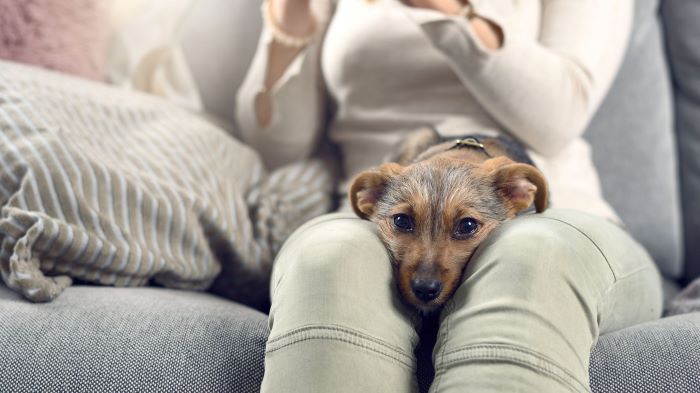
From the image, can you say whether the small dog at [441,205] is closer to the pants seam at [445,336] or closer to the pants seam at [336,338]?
the pants seam at [445,336]

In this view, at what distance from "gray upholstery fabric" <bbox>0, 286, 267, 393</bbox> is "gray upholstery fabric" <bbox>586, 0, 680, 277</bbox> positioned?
1.35 metres

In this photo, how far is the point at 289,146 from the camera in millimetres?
1915

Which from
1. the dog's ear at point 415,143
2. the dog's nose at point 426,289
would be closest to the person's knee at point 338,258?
the dog's nose at point 426,289

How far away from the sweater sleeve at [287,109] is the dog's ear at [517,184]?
727mm

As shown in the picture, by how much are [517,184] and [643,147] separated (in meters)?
0.97

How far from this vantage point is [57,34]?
1736 millimetres

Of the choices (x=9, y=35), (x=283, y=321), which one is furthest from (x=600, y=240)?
(x=9, y=35)

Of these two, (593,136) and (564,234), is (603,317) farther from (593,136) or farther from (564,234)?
(593,136)

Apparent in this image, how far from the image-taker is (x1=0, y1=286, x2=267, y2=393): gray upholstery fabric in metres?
0.97

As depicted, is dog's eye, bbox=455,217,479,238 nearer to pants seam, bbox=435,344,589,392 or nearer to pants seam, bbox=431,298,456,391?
pants seam, bbox=431,298,456,391

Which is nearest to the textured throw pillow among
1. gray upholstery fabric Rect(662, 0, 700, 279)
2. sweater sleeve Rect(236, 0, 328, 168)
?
sweater sleeve Rect(236, 0, 328, 168)

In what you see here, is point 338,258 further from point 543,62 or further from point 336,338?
point 543,62

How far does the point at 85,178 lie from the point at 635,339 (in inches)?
40.1

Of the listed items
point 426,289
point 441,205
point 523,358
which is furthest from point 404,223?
point 523,358
